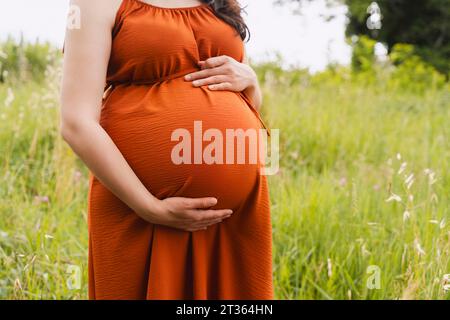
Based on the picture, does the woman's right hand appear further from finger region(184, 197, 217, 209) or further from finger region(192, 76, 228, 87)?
finger region(192, 76, 228, 87)

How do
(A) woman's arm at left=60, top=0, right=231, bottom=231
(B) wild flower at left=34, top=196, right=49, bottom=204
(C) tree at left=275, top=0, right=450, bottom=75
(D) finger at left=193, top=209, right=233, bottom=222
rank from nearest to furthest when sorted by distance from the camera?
(A) woman's arm at left=60, top=0, right=231, bottom=231, (D) finger at left=193, top=209, right=233, bottom=222, (B) wild flower at left=34, top=196, right=49, bottom=204, (C) tree at left=275, top=0, right=450, bottom=75

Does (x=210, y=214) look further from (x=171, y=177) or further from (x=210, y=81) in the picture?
(x=210, y=81)

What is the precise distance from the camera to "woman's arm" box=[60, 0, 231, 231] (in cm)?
138

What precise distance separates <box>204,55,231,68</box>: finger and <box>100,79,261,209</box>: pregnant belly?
0.23 ft

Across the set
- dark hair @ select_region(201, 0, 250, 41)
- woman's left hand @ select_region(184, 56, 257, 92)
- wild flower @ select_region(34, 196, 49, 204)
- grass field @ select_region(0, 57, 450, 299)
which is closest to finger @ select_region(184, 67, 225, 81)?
woman's left hand @ select_region(184, 56, 257, 92)

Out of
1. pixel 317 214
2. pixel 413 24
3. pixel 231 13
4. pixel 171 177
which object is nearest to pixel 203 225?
pixel 171 177

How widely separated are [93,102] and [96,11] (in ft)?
0.71

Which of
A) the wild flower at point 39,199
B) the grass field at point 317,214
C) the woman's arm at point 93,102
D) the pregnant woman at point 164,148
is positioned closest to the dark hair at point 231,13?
the pregnant woman at point 164,148

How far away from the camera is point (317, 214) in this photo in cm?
275

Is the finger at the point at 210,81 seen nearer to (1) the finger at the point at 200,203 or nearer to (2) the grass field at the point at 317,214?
(1) the finger at the point at 200,203

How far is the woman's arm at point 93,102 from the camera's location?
1384 millimetres

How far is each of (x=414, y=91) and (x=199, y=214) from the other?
6.72 m
